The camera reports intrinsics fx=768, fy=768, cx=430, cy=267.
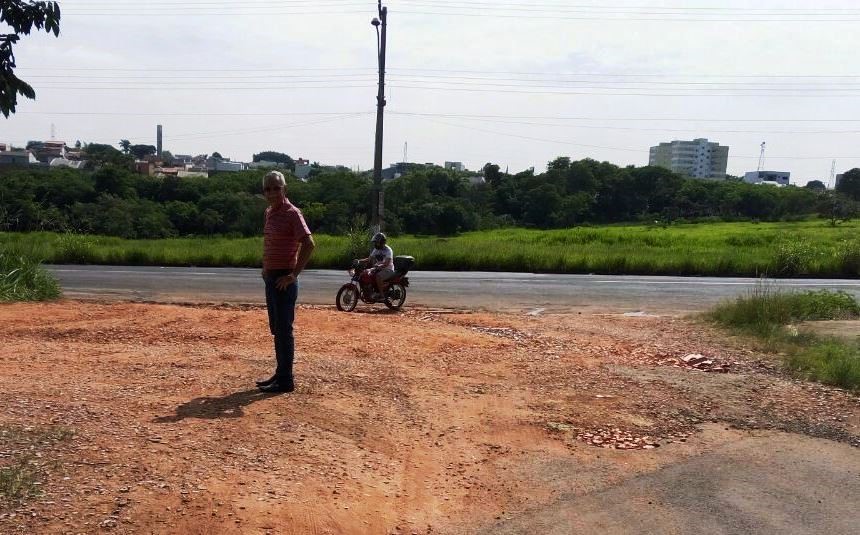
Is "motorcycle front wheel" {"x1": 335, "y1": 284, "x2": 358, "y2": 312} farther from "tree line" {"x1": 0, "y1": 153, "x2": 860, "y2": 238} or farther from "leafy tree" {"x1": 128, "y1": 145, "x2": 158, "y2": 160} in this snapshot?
"leafy tree" {"x1": 128, "y1": 145, "x2": 158, "y2": 160}

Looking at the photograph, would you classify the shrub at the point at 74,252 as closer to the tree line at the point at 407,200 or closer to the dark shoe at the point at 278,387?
the tree line at the point at 407,200

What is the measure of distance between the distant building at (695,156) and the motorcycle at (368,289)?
140 meters

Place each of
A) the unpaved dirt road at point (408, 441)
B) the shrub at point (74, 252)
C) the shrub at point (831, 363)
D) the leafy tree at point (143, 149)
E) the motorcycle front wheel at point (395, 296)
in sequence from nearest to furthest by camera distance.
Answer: the unpaved dirt road at point (408, 441), the shrub at point (831, 363), the motorcycle front wheel at point (395, 296), the shrub at point (74, 252), the leafy tree at point (143, 149)

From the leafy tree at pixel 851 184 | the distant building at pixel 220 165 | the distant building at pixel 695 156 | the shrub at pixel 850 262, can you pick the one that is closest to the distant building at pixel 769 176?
the distant building at pixel 695 156

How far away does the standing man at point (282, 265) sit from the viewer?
591 centimetres

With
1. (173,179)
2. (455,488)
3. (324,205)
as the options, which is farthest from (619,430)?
(173,179)

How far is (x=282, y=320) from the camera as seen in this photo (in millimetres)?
5941

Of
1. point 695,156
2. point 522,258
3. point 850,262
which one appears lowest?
point 522,258

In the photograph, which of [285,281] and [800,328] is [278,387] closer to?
Answer: [285,281]

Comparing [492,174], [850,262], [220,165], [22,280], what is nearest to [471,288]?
[22,280]

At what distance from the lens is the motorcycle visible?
42.0 feet

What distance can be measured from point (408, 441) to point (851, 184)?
84663 millimetres

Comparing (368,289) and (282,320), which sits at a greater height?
(282,320)

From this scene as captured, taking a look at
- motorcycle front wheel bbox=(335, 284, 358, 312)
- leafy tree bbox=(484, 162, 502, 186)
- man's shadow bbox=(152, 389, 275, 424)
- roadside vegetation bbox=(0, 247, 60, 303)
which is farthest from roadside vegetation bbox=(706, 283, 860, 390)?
leafy tree bbox=(484, 162, 502, 186)
